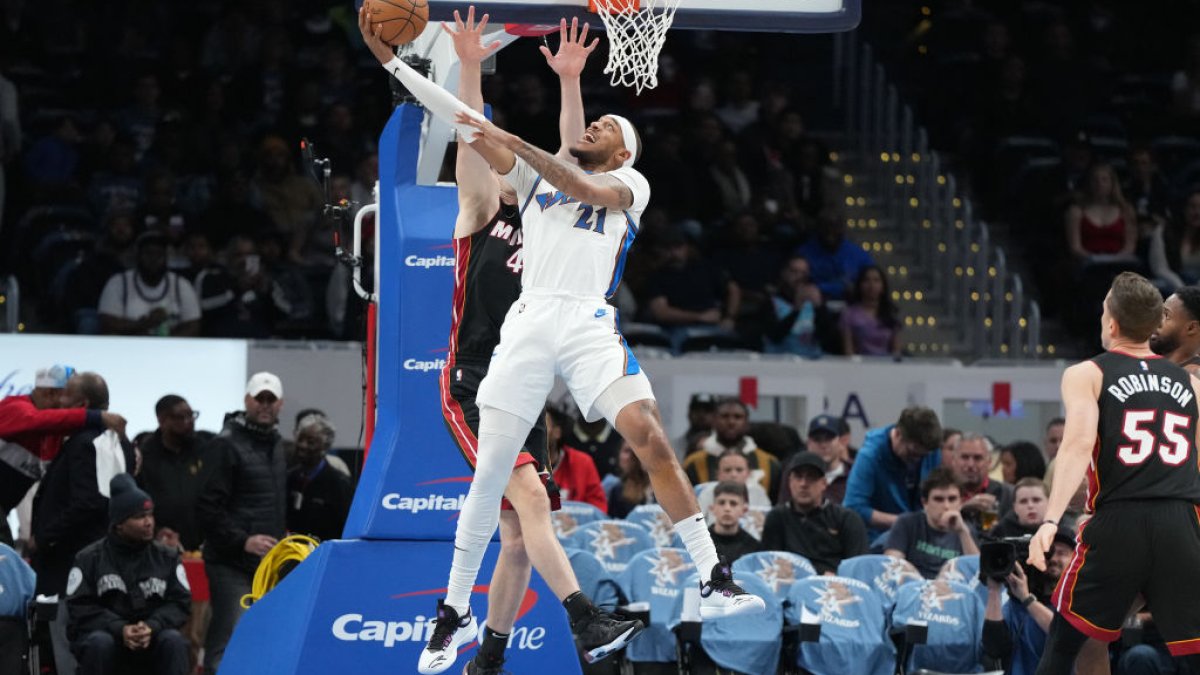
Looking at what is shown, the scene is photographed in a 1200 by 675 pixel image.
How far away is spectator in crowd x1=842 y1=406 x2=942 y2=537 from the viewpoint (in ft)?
43.9

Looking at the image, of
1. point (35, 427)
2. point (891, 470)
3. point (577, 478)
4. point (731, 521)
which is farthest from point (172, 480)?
point (891, 470)

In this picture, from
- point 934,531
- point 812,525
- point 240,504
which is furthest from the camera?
point 812,525

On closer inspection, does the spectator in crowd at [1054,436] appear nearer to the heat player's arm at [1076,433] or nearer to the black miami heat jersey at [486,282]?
the heat player's arm at [1076,433]

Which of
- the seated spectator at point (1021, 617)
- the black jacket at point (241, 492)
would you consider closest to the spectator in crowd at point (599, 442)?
the black jacket at point (241, 492)

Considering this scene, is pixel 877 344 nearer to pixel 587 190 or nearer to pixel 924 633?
pixel 924 633

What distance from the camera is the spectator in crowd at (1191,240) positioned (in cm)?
1894

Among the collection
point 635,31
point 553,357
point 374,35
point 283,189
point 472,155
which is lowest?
point 553,357

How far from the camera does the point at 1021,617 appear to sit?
36.0 feet

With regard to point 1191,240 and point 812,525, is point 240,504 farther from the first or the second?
point 1191,240

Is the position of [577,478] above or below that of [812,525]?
above

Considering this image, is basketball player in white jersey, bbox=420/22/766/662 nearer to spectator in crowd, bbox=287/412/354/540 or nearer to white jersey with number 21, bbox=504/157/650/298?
white jersey with number 21, bbox=504/157/650/298

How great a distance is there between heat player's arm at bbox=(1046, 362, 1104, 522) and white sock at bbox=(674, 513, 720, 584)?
4.72 feet

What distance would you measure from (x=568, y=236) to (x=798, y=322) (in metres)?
9.82

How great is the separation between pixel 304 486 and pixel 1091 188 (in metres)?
9.95
